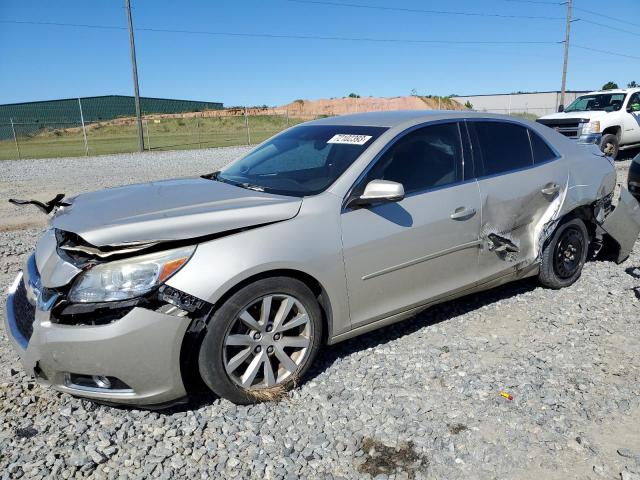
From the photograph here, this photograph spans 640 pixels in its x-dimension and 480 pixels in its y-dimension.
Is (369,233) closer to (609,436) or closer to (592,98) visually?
(609,436)

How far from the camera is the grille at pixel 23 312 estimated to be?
2.93m

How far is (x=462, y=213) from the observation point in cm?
381

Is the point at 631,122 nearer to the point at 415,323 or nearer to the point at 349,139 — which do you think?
the point at 415,323

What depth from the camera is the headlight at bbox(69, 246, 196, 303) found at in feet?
8.96

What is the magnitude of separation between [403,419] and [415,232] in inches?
46.8

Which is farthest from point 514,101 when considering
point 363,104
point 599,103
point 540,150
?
point 540,150

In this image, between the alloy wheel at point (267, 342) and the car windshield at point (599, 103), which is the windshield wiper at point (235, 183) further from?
the car windshield at point (599, 103)

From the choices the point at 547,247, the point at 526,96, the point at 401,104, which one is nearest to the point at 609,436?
the point at 547,247

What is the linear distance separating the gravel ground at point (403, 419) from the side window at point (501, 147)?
1240 mm

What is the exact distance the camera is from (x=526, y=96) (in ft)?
232

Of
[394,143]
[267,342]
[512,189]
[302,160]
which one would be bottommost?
[267,342]

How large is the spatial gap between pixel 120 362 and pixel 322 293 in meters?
1.19

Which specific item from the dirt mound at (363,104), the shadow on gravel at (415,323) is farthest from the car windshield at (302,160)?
the dirt mound at (363,104)

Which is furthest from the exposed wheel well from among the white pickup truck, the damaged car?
the white pickup truck
